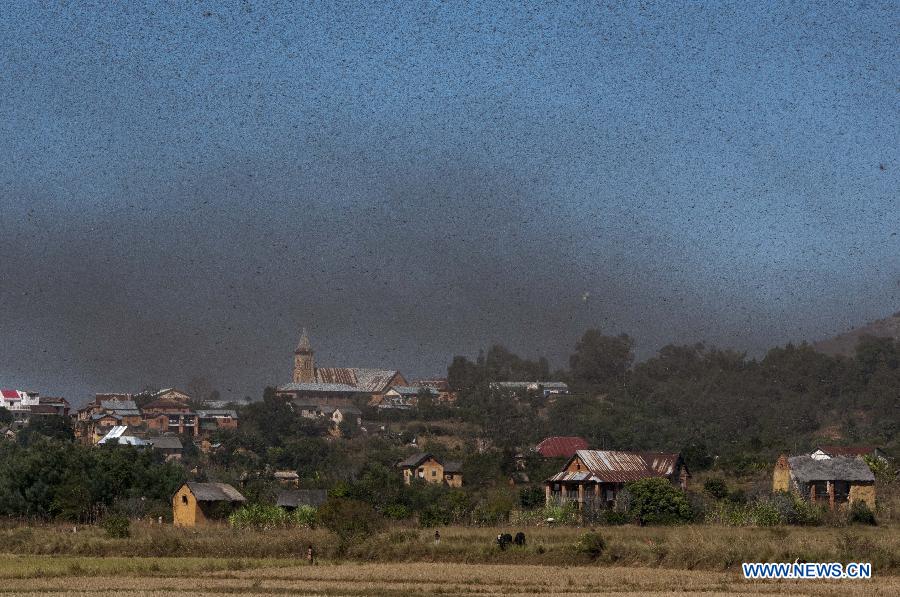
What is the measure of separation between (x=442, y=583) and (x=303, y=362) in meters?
150

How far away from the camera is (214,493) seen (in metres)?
60.4

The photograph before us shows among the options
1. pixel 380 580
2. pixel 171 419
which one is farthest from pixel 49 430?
pixel 380 580

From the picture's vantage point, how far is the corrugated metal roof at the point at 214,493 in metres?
59.2

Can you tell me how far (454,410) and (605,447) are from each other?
30.2 meters

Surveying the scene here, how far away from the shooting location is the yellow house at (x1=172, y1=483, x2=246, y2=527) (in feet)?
193

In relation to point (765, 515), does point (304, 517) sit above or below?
above

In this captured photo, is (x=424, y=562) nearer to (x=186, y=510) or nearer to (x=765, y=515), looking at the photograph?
(x=765, y=515)

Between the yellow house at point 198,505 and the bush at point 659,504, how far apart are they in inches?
819

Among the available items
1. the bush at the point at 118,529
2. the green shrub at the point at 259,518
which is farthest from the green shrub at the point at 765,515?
the bush at the point at 118,529

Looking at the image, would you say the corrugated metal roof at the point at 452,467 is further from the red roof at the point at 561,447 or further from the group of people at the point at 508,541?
the group of people at the point at 508,541

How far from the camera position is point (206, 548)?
42.5m

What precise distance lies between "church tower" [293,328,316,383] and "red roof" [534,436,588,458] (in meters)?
94.3

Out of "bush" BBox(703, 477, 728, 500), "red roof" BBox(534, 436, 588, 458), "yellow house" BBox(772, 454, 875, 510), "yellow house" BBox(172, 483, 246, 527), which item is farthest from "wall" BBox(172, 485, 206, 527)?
"red roof" BBox(534, 436, 588, 458)

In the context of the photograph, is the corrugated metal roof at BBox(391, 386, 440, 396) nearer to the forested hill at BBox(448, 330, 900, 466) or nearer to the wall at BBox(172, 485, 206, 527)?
the forested hill at BBox(448, 330, 900, 466)
